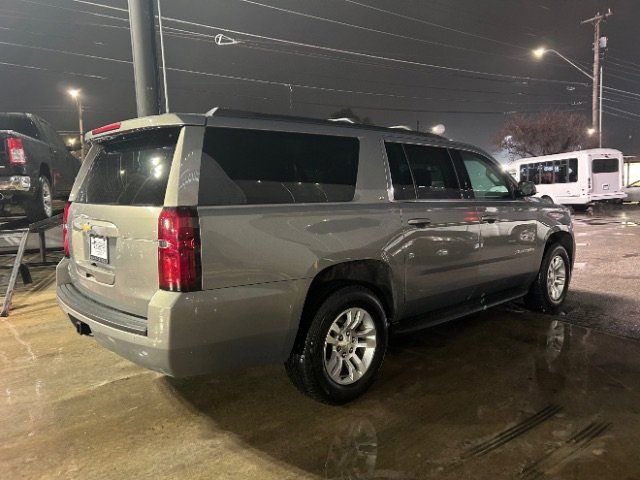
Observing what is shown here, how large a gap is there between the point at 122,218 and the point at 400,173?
82.0 inches

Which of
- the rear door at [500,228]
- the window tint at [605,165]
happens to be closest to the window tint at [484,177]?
the rear door at [500,228]

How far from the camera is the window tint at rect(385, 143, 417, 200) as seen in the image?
3869 mm

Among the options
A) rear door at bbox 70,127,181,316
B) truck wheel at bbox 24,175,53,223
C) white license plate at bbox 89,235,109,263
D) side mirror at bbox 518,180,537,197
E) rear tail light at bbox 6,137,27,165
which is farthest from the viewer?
truck wheel at bbox 24,175,53,223

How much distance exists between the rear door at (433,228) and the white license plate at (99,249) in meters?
2.07

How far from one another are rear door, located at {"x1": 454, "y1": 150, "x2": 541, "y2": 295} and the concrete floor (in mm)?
630

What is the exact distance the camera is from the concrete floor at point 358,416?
277 cm

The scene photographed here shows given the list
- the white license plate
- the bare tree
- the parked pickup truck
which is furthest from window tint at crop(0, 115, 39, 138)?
the bare tree

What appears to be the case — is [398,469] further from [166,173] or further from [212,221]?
[166,173]

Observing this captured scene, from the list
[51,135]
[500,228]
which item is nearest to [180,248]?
[500,228]

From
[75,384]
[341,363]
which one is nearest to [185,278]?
[341,363]

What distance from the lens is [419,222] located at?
3906 millimetres

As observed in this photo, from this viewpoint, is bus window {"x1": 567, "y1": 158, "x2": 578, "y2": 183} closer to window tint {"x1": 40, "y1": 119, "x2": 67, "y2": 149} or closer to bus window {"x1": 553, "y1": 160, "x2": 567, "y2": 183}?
bus window {"x1": 553, "y1": 160, "x2": 567, "y2": 183}

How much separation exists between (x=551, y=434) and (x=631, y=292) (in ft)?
14.4

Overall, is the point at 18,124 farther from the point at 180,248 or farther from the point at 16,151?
the point at 180,248
